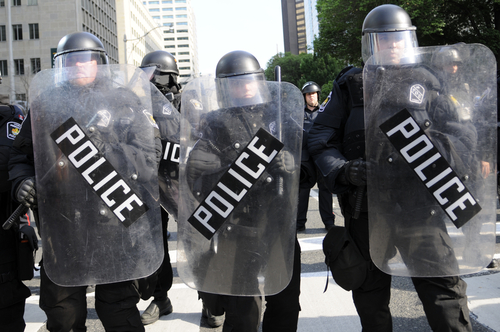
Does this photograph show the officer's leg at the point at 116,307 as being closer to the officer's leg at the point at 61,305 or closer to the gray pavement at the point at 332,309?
the officer's leg at the point at 61,305

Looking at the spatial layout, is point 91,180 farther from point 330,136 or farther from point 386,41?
point 386,41

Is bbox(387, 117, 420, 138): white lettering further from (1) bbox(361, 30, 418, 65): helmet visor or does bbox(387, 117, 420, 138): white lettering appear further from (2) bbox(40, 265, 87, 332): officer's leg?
(2) bbox(40, 265, 87, 332): officer's leg

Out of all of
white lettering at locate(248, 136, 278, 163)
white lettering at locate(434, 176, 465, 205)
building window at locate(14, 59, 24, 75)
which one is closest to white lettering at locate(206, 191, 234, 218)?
white lettering at locate(248, 136, 278, 163)

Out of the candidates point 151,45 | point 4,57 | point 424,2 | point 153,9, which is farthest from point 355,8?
point 153,9

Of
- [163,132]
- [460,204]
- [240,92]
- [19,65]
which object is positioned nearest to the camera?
[460,204]

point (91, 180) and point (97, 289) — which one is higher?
point (91, 180)

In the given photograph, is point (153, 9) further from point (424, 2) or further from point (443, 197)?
point (443, 197)

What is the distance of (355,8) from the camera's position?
17828 mm

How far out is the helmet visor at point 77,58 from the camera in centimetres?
250

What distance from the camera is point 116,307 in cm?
226

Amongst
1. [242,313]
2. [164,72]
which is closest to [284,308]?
[242,313]

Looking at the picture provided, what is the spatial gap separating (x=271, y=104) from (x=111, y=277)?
112 cm

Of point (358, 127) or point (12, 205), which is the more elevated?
point (358, 127)

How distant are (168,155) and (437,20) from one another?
1475cm
